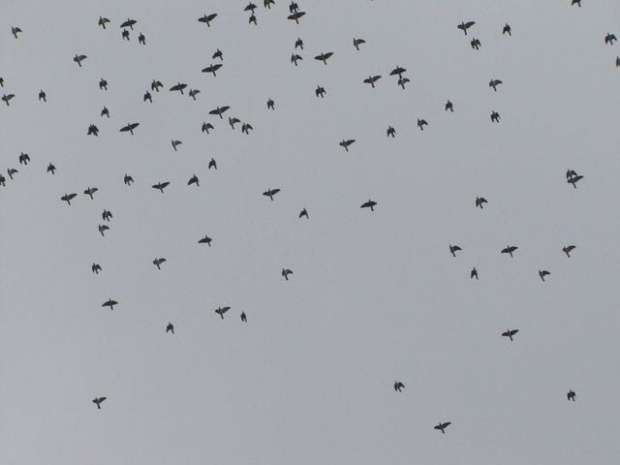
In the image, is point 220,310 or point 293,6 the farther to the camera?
point 220,310

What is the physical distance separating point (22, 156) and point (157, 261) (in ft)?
41.5

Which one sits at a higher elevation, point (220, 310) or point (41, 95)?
point (41, 95)

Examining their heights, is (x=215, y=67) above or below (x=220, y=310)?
above

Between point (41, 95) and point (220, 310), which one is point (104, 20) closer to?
point (41, 95)

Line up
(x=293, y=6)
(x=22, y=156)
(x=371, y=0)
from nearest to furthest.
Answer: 1. (x=293, y=6)
2. (x=22, y=156)
3. (x=371, y=0)

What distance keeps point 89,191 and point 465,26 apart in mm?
30512

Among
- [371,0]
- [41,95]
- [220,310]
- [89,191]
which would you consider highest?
[371,0]

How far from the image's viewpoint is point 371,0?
171m

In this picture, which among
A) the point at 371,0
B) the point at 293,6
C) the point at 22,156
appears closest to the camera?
the point at 293,6

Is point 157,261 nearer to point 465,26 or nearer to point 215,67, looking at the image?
point 215,67

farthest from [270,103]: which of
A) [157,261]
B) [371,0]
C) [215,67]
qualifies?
[371,0]

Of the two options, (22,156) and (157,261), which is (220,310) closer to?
(157,261)

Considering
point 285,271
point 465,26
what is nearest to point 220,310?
point 285,271

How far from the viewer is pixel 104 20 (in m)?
133
